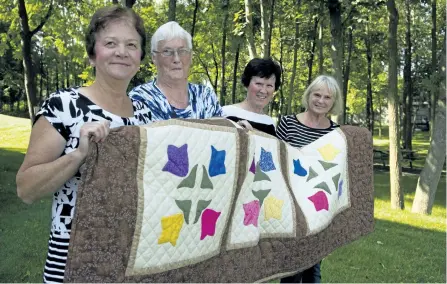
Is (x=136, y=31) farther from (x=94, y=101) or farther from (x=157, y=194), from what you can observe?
(x=157, y=194)

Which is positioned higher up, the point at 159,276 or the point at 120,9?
the point at 120,9

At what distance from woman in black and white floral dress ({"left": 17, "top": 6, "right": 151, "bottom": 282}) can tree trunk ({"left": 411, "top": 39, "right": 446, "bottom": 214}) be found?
27.1ft

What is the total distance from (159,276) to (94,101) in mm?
865

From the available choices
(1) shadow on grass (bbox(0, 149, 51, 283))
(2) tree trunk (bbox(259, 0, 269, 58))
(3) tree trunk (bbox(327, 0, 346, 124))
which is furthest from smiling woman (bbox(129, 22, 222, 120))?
(3) tree trunk (bbox(327, 0, 346, 124))

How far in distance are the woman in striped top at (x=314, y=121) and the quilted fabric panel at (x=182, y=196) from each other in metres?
1.17

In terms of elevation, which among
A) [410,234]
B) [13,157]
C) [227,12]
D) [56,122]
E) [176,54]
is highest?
[227,12]

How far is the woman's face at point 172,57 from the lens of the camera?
2.40 metres

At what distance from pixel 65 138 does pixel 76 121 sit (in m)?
0.08

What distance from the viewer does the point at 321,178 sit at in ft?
10.4

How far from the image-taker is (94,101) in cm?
184

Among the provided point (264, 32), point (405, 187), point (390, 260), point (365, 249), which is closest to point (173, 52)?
point (390, 260)

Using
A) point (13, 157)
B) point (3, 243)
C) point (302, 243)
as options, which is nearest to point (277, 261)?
point (302, 243)

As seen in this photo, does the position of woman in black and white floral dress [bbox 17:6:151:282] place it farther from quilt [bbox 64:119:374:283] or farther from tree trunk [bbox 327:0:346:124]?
tree trunk [bbox 327:0:346:124]

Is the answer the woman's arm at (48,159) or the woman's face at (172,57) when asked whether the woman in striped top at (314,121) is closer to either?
the woman's face at (172,57)
